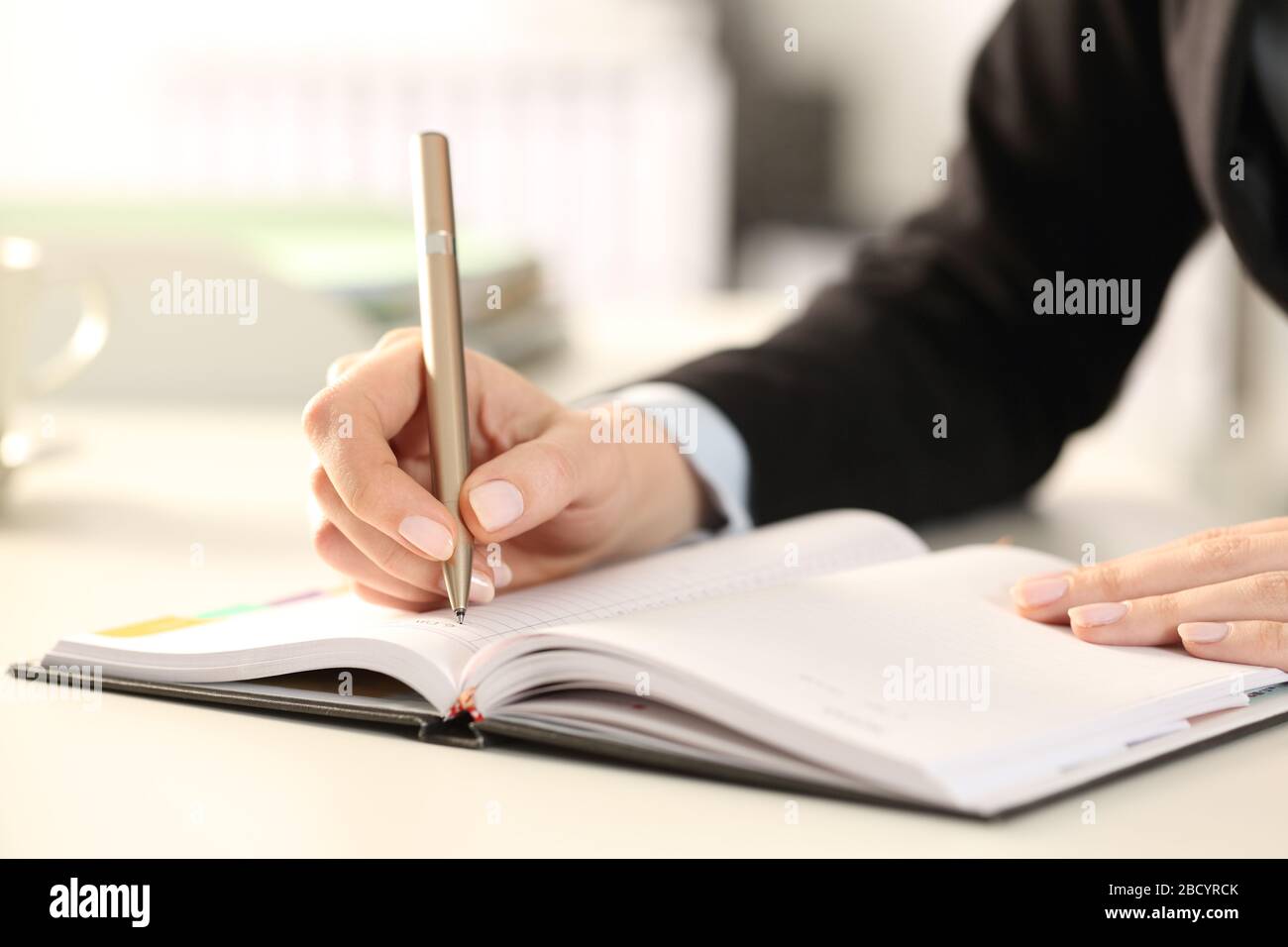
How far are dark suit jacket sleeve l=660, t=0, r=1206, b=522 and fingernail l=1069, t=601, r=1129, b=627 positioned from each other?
12.8 inches

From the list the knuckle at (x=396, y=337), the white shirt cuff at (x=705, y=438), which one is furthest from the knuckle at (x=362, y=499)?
the white shirt cuff at (x=705, y=438)

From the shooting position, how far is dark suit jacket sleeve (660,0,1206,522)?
3.18 feet

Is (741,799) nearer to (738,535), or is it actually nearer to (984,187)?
(738,535)

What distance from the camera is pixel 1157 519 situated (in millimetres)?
994

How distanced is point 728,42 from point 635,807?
3.86 meters

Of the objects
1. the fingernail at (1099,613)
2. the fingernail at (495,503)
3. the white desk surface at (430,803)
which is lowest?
the white desk surface at (430,803)

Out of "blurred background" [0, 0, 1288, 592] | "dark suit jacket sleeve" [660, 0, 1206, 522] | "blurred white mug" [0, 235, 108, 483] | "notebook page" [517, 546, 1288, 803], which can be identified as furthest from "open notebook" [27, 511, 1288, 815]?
"blurred background" [0, 0, 1288, 592]

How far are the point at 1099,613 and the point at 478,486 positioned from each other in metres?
0.27

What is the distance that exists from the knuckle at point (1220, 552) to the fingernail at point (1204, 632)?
5cm

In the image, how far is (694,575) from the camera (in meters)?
0.71

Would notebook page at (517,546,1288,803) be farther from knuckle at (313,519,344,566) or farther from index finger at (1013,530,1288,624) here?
knuckle at (313,519,344,566)

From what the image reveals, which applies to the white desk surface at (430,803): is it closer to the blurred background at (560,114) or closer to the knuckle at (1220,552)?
the knuckle at (1220,552)

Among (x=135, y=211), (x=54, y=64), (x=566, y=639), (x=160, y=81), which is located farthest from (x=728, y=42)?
(x=566, y=639)

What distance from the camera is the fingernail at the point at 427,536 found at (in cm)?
61
